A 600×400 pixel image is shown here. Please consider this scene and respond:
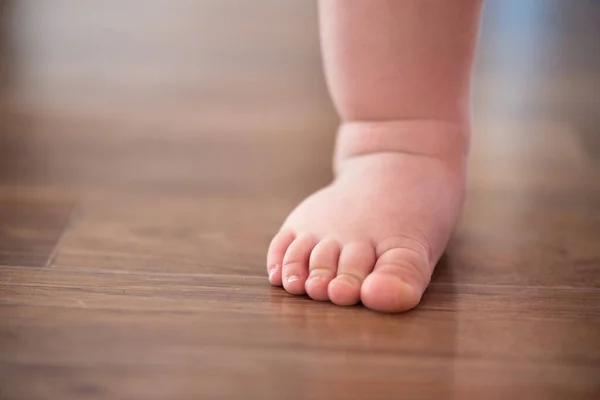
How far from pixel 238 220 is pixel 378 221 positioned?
14cm

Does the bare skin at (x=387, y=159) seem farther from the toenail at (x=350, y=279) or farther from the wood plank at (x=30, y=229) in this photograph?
the wood plank at (x=30, y=229)

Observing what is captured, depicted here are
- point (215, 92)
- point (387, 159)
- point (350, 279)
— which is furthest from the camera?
point (215, 92)

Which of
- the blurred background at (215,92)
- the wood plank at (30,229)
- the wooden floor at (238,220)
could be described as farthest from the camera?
the blurred background at (215,92)

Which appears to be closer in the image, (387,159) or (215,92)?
(387,159)

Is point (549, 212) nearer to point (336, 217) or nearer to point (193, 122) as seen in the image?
point (336, 217)

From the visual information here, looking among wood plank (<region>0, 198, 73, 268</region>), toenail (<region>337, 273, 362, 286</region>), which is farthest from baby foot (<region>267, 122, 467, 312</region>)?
wood plank (<region>0, 198, 73, 268</region>)

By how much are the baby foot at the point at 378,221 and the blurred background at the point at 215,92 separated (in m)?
0.10

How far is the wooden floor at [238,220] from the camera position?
61 cm

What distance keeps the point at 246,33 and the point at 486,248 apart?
0.62 metres

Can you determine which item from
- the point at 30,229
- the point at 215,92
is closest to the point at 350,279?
the point at 30,229

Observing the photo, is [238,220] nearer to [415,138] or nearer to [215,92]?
[415,138]

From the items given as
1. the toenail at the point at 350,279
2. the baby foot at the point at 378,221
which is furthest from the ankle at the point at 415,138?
the toenail at the point at 350,279

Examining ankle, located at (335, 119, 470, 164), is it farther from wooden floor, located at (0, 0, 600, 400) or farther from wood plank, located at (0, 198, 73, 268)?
Result: wood plank, located at (0, 198, 73, 268)

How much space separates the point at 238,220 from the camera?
2.67 feet
